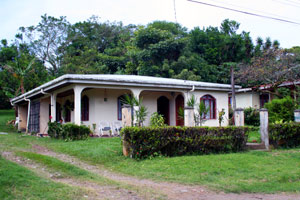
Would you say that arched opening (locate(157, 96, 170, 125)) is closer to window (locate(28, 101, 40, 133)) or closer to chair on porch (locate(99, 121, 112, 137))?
chair on porch (locate(99, 121, 112, 137))

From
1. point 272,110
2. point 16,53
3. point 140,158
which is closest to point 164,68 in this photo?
point 272,110

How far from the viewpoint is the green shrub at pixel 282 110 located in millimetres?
15984

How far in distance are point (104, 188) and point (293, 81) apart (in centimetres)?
1782

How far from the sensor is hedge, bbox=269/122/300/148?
11594 millimetres

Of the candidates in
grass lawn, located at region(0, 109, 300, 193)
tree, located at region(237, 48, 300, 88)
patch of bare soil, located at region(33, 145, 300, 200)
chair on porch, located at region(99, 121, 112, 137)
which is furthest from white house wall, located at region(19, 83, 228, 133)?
patch of bare soil, located at region(33, 145, 300, 200)

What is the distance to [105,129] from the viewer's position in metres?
15.7

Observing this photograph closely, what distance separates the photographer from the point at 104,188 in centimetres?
624

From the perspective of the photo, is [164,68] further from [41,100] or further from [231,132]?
[231,132]

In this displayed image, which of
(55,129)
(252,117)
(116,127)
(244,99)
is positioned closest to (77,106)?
(55,129)

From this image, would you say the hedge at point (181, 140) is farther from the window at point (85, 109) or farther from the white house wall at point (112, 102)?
the window at point (85, 109)

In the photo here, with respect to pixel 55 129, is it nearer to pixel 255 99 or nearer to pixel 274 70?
pixel 274 70

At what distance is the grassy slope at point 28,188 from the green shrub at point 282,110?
13.1 meters

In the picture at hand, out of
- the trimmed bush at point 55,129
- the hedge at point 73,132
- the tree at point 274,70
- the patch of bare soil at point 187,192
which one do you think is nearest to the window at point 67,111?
the trimmed bush at point 55,129

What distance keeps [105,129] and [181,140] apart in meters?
6.96
